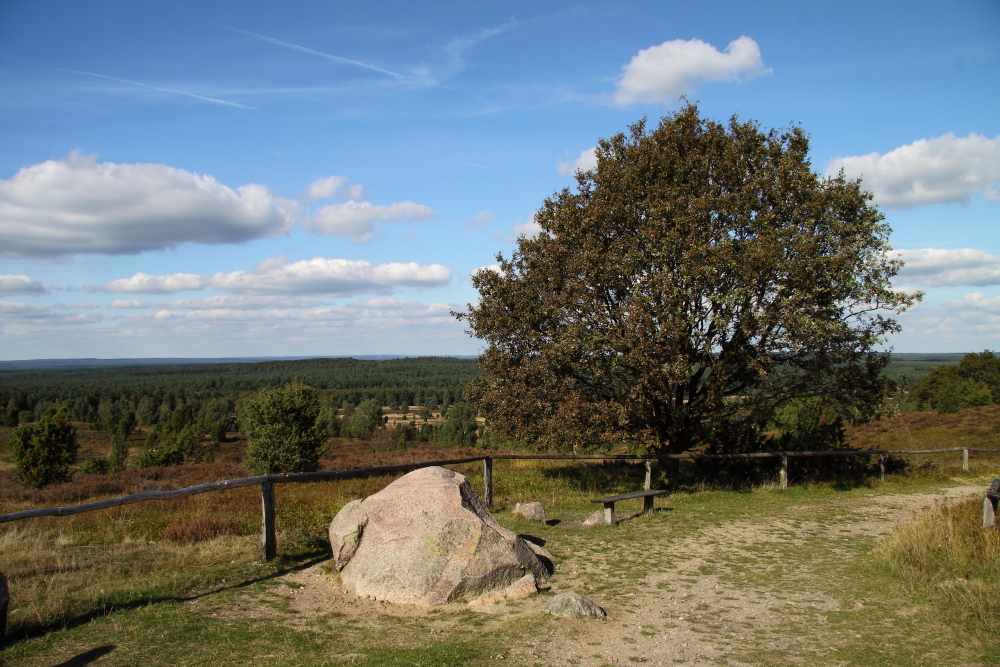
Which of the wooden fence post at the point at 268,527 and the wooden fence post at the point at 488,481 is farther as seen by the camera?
the wooden fence post at the point at 488,481

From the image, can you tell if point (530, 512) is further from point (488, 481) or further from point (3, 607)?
point (3, 607)

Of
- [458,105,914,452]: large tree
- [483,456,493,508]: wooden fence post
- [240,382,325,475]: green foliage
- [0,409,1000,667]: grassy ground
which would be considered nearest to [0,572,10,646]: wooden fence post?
[0,409,1000,667]: grassy ground

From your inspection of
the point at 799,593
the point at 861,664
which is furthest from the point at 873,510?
the point at 861,664

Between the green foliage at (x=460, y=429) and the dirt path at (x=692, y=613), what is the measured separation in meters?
52.4

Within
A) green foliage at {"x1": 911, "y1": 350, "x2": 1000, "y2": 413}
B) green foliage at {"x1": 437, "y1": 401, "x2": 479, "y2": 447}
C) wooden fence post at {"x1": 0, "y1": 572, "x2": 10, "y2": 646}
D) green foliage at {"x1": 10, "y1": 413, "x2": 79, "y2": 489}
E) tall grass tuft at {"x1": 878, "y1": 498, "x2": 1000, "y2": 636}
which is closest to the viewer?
wooden fence post at {"x1": 0, "y1": 572, "x2": 10, "y2": 646}

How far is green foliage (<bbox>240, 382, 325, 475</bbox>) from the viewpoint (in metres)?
27.4

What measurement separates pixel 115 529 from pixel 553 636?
26.5ft

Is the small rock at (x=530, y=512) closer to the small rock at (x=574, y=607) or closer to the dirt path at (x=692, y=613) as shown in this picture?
the dirt path at (x=692, y=613)

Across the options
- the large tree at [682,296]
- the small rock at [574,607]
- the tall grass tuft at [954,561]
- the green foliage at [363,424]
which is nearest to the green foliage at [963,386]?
the large tree at [682,296]

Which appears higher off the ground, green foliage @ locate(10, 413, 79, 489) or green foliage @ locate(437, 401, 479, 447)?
green foliage @ locate(10, 413, 79, 489)

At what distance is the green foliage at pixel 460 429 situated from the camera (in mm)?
65775

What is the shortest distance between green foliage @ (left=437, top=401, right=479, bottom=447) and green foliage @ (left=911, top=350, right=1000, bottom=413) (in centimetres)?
4648

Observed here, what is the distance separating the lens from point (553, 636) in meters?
5.86

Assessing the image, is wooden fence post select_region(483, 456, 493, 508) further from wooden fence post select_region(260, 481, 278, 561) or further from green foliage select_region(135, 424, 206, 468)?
green foliage select_region(135, 424, 206, 468)
